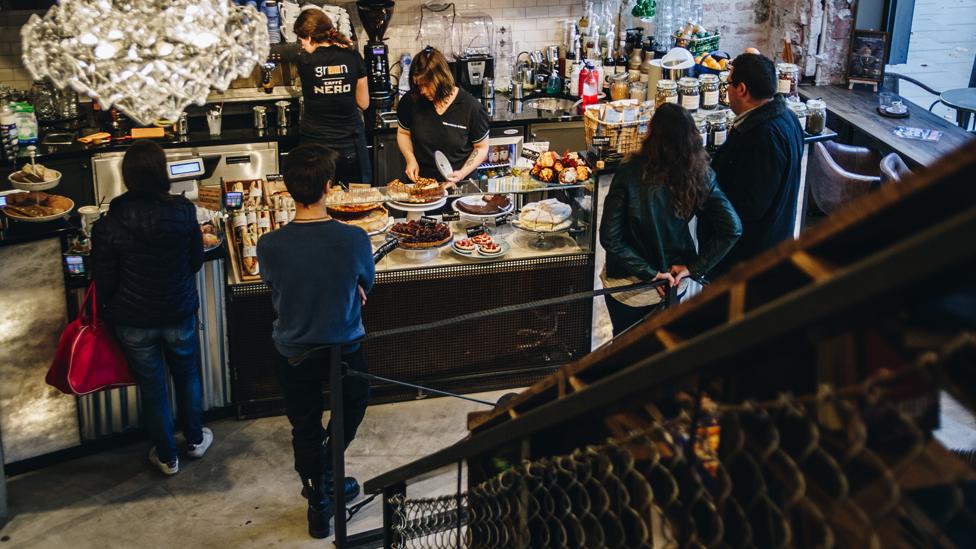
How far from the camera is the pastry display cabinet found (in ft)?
16.8

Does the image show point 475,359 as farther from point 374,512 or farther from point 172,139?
point 172,139

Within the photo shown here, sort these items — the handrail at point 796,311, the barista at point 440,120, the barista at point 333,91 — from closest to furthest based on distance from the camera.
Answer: the handrail at point 796,311 → the barista at point 440,120 → the barista at point 333,91

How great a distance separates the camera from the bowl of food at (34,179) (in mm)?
5480

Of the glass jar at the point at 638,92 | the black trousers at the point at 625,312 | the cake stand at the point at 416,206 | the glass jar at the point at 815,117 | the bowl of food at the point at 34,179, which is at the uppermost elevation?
the glass jar at the point at 638,92

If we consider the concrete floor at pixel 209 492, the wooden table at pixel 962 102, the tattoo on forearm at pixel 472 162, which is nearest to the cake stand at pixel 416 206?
the tattoo on forearm at pixel 472 162

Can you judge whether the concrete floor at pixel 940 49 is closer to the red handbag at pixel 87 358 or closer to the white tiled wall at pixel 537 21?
the white tiled wall at pixel 537 21

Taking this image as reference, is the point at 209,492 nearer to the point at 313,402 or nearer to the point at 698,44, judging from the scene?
the point at 313,402

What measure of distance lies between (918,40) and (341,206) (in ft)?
19.9

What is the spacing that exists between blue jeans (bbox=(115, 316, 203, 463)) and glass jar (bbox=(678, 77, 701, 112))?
2.78m

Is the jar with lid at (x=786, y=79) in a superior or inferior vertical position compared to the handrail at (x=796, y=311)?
inferior

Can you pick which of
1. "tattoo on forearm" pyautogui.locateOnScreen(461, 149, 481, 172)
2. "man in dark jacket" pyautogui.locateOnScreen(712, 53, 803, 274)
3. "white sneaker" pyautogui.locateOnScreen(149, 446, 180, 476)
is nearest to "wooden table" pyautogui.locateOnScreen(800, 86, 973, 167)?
"man in dark jacket" pyautogui.locateOnScreen(712, 53, 803, 274)

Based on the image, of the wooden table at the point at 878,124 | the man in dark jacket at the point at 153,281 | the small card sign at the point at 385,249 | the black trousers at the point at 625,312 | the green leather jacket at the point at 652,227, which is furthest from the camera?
the wooden table at the point at 878,124

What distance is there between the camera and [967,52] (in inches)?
352

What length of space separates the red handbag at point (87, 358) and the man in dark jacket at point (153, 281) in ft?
0.17
